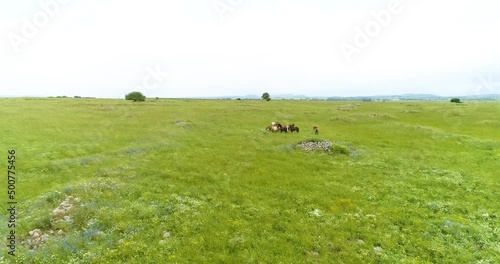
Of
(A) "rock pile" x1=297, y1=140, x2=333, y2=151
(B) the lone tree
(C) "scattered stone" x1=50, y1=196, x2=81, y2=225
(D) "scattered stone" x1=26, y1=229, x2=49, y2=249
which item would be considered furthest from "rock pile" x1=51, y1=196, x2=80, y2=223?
(B) the lone tree

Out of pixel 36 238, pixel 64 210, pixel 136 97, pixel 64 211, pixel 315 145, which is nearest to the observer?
pixel 36 238

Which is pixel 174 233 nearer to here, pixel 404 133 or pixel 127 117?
pixel 404 133

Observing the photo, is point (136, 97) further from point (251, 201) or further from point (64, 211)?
point (251, 201)

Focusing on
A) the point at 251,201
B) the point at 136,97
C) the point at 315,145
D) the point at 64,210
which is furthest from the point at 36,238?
the point at 136,97

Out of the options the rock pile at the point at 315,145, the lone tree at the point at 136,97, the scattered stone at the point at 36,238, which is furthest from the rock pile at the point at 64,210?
the lone tree at the point at 136,97

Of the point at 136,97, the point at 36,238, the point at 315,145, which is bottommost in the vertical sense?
the point at 36,238

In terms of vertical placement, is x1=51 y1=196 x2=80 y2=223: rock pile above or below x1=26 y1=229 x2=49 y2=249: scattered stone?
above

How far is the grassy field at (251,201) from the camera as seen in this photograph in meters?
15.9

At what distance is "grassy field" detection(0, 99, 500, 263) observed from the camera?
52.3 feet

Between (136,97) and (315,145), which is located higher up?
(136,97)

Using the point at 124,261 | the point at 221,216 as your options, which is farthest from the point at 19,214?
the point at 221,216

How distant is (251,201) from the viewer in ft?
72.0

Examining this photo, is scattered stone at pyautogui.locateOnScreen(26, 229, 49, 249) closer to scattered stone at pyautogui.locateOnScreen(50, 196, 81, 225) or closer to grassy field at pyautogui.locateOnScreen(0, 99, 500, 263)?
grassy field at pyautogui.locateOnScreen(0, 99, 500, 263)

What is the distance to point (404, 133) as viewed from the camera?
4991cm
